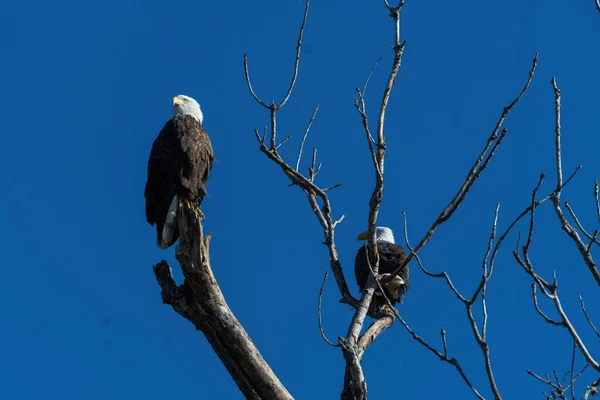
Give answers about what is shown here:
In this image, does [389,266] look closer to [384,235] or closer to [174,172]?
[384,235]

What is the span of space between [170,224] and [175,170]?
428 mm

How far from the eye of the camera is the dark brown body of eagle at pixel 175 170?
18.4ft

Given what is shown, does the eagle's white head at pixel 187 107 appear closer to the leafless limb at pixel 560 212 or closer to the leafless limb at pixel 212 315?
the leafless limb at pixel 212 315

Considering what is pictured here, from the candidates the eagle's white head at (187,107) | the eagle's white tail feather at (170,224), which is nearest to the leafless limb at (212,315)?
the eagle's white tail feather at (170,224)

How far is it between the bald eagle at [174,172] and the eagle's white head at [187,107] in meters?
0.57

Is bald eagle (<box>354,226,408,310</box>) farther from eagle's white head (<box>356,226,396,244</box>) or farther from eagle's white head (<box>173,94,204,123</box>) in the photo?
eagle's white head (<box>173,94,204,123</box>)

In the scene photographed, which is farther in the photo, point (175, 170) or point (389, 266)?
point (389, 266)

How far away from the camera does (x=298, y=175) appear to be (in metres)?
4.56

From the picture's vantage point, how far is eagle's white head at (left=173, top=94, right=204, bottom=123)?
22.1ft

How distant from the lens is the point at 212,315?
4.17 metres

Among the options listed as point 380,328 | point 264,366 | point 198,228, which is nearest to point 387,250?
point 380,328

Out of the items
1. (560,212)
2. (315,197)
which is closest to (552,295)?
(560,212)

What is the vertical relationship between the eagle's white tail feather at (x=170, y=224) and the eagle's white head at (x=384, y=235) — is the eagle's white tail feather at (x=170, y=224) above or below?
below

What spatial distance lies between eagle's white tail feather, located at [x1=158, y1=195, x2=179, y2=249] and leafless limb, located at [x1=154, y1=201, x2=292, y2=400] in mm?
833
